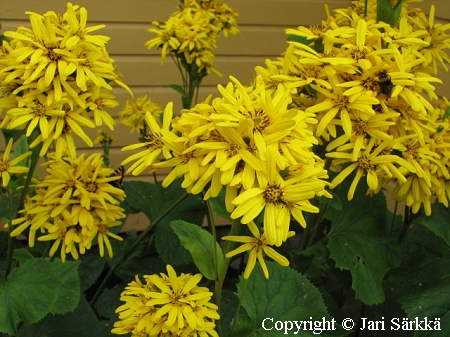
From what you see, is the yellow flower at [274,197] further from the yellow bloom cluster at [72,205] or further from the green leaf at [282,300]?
the yellow bloom cluster at [72,205]

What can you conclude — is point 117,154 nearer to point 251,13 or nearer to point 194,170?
point 251,13

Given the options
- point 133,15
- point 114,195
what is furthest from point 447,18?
point 114,195

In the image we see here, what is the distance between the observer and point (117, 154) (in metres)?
2.87

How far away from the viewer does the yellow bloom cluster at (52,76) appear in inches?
43.6

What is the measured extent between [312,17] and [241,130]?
218cm

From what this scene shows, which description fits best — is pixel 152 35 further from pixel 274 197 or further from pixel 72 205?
pixel 274 197

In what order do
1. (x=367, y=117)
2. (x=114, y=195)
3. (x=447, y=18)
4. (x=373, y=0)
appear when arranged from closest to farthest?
(x=367, y=117) < (x=114, y=195) < (x=373, y=0) < (x=447, y=18)

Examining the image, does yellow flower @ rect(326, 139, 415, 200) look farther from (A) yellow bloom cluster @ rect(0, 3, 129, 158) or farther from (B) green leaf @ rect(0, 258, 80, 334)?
(B) green leaf @ rect(0, 258, 80, 334)

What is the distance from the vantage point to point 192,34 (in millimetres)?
1980

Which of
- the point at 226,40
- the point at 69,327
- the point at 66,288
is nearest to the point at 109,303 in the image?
the point at 69,327

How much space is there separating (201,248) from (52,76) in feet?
1.45

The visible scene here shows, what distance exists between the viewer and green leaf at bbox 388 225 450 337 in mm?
1350

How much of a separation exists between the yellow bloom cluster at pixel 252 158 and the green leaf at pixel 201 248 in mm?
137

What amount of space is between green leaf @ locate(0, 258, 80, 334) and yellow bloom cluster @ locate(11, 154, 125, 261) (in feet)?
0.25
